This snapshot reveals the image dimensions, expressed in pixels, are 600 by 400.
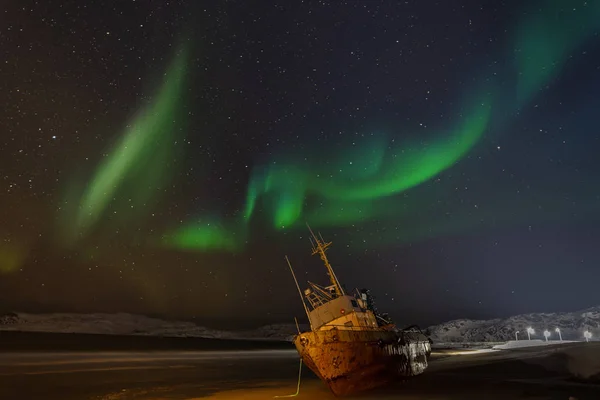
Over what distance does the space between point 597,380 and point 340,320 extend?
20.4 meters

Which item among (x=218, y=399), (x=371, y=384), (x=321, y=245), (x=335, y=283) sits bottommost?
(x=371, y=384)

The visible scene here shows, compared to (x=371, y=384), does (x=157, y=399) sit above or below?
above

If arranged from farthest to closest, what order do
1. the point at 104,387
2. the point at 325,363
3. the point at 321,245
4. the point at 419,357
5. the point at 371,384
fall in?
the point at 419,357 → the point at 321,245 → the point at 104,387 → the point at 371,384 → the point at 325,363

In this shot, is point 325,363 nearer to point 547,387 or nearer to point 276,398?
point 276,398

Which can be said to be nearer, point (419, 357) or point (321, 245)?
point (321, 245)

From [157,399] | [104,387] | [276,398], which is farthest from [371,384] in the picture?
[104,387]

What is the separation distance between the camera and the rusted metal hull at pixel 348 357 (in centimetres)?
2978

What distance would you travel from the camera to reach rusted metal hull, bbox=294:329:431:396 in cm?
2978

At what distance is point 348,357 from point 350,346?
756 millimetres

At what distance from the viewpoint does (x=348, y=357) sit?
99.7ft

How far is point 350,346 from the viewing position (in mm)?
30656

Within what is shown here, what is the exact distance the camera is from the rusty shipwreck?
29906mm

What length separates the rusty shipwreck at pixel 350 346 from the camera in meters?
29.9

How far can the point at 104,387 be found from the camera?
38.7 m
